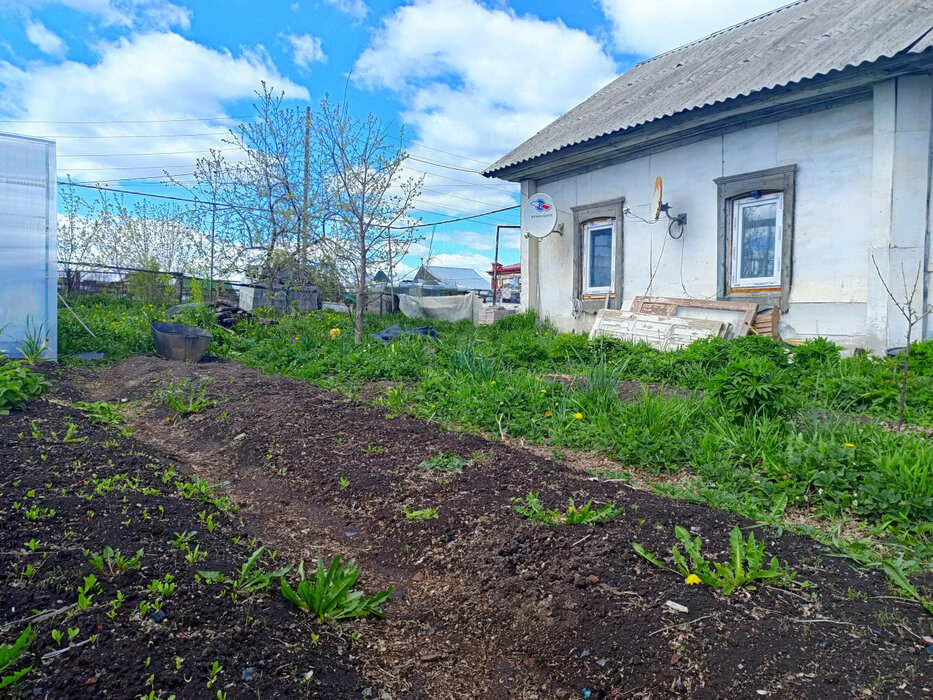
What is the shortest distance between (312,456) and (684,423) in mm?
2438

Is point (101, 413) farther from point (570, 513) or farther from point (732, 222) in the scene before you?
point (732, 222)

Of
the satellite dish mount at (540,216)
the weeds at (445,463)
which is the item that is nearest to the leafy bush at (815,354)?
the weeds at (445,463)

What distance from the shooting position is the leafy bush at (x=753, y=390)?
4.01 metres

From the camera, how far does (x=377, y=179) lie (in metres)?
8.59

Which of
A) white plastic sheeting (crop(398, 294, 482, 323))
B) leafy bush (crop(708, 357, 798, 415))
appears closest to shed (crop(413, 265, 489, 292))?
white plastic sheeting (crop(398, 294, 482, 323))

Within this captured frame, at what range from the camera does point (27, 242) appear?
22.9 feet

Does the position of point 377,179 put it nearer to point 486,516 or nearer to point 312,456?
point 312,456

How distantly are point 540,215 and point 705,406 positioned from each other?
6.41 meters

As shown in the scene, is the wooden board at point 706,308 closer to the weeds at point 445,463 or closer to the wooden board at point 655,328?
the wooden board at point 655,328

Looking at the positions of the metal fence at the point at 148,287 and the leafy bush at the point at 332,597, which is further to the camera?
the metal fence at the point at 148,287

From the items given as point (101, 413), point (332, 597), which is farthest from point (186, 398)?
point (332, 597)

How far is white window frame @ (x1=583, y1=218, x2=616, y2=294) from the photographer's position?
9414 millimetres

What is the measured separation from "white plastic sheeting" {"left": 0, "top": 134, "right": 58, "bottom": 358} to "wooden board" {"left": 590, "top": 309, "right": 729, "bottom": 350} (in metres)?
6.89

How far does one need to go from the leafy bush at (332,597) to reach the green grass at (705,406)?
1.76 meters
